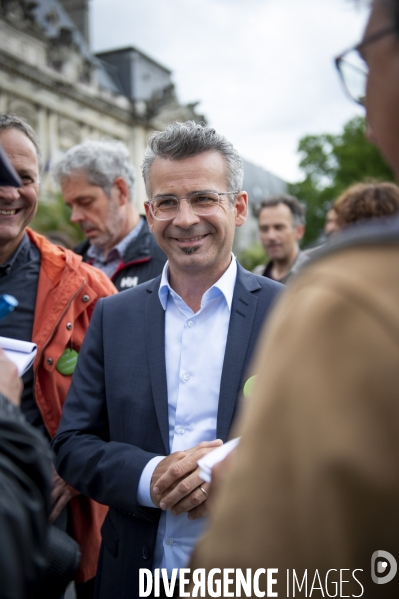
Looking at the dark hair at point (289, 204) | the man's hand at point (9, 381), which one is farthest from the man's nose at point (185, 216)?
the dark hair at point (289, 204)

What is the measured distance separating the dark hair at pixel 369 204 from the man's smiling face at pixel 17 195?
1.72 m

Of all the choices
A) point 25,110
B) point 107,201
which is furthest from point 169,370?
point 25,110

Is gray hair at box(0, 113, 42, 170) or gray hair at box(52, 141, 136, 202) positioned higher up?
gray hair at box(52, 141, 136, 202)

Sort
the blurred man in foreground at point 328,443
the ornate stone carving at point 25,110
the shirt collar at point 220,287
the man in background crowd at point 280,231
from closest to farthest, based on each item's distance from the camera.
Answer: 1. the blurred man in foreground at point 328,443
2. the shirt collar at point 220,287
3. the man in background crowd at point 280,231
4. the ornate stone carving at point 25,110

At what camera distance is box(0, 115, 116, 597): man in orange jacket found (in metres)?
2.98

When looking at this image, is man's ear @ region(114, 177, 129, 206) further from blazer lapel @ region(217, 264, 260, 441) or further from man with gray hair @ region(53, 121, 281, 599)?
blazer lapel @ region(217, 264, 260, 441)

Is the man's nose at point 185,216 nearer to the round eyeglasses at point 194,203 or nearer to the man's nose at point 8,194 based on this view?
the round eyeglasses at point 194,203

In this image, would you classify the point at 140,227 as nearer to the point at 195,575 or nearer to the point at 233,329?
the point at 233,329

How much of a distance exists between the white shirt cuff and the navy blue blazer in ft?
0.06

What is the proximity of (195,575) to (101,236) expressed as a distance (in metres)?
4.34

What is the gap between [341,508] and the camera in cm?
72

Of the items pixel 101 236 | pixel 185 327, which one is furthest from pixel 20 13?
pixel 185 327

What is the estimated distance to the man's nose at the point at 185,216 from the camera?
8.73 ft

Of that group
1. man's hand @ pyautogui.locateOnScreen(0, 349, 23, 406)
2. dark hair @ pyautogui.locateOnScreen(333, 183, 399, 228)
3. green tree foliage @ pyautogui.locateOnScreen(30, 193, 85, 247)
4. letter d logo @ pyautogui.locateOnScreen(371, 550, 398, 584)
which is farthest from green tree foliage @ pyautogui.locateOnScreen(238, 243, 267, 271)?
letter d logo @ pyautogui.locateOnScreen(371, 550, 398, 584)
